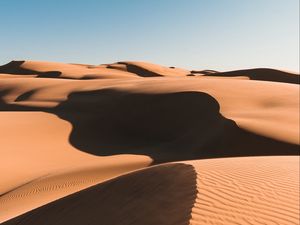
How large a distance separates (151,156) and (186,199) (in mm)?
8091

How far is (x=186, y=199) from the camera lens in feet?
15.5

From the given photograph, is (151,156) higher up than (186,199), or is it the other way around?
(186,199)

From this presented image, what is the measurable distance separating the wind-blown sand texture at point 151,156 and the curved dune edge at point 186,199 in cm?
2

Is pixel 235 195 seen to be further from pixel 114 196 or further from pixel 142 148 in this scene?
pixel 142 148

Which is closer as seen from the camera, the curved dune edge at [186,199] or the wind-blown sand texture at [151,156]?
the curved dune edge at [186,199]

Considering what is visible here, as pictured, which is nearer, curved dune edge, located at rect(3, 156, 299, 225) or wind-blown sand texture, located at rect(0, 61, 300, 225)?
curved dune edge, located at rect(3, 156, 299, 225)

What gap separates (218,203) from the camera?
4746 millimetres

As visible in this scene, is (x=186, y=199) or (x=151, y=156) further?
(x=151, y=156)

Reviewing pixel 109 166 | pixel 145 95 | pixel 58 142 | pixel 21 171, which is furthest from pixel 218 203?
pixel 145 95

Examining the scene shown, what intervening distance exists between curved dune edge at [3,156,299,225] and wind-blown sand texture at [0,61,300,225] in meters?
0.02

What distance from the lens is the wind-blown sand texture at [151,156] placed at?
16.4 ft

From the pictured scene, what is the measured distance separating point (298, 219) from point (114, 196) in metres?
2.36

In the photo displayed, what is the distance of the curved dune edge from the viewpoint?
4520 millimetres

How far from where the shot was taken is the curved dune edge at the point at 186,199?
452 centimetres
